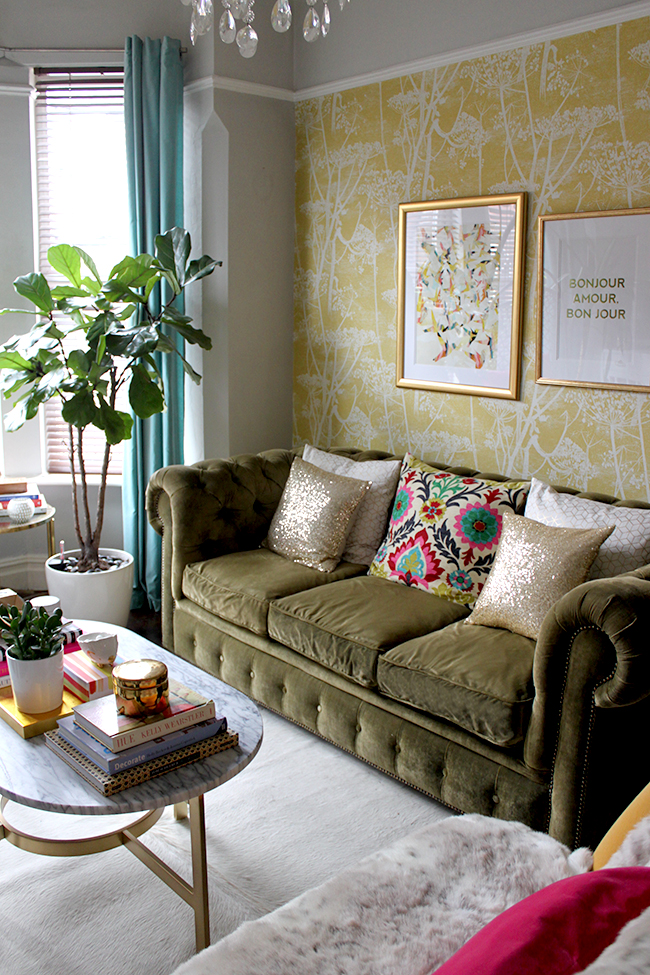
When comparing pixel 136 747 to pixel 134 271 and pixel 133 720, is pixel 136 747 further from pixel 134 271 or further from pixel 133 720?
pixel 134 271

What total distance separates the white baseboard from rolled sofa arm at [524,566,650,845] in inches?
122

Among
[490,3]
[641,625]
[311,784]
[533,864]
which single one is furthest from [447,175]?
[533,864]

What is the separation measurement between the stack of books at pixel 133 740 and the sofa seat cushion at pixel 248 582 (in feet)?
3.22

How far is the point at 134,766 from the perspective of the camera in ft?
6.05

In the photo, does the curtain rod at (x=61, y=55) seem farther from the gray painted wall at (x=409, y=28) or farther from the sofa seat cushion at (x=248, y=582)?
the sofa seat cushion at (x=248, y=582)

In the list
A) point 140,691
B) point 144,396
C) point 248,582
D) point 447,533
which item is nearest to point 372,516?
point 447,533

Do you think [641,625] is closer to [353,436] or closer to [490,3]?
[353,436]

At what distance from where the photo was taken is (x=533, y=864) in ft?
5.04

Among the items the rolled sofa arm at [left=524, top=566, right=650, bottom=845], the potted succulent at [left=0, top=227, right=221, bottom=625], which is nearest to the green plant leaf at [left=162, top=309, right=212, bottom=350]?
the potted succulent at [left=0, top=227, right=221, bottom=625]

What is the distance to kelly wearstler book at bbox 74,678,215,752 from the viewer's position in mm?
1851

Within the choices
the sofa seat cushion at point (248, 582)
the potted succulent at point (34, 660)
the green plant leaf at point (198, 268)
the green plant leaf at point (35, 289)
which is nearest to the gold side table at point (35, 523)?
the sofa seat cushion at point (248, 582)

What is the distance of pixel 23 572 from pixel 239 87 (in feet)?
8.83

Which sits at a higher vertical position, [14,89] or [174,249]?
[14,89]

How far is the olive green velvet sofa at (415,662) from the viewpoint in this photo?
2068 mm
